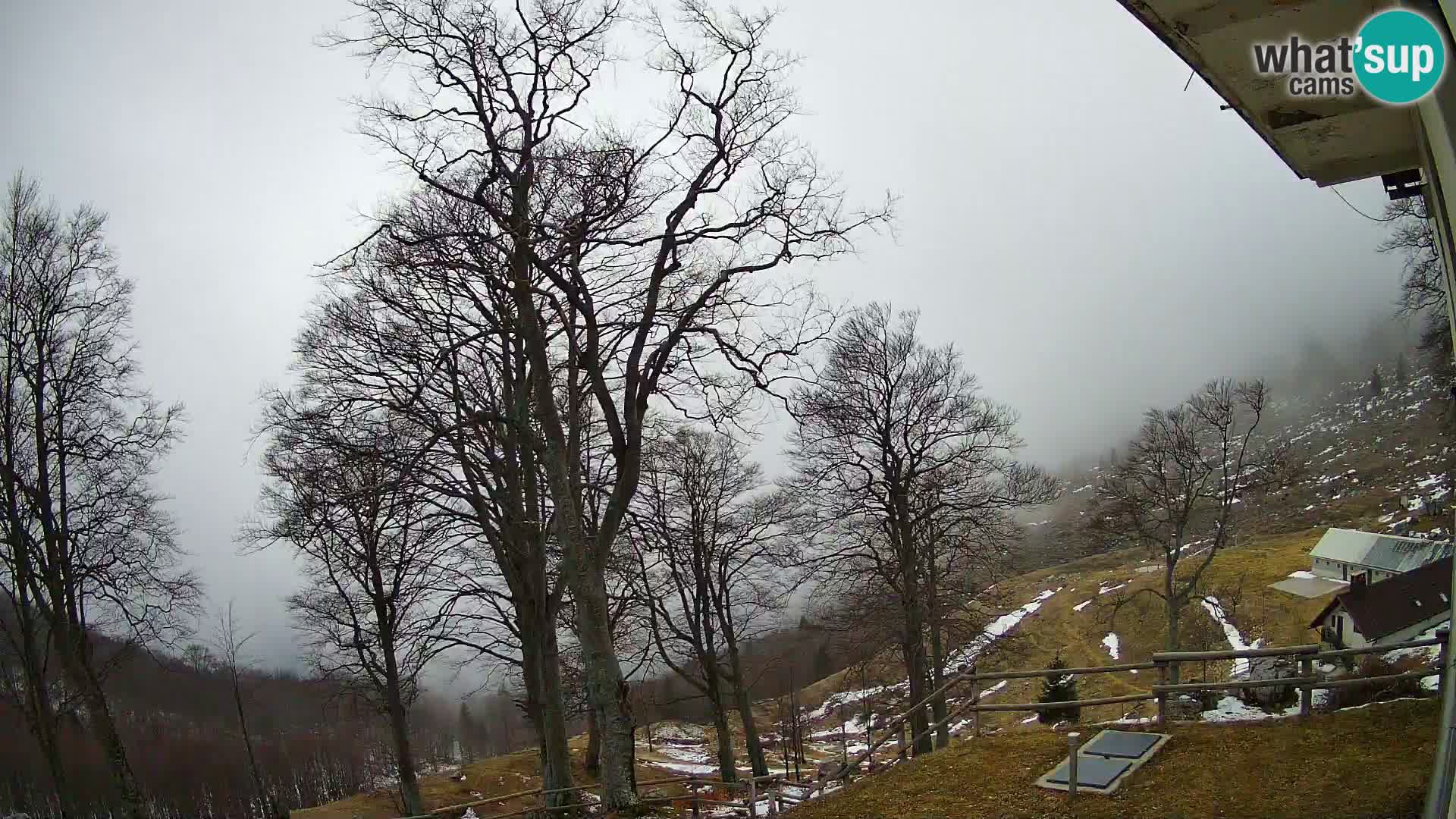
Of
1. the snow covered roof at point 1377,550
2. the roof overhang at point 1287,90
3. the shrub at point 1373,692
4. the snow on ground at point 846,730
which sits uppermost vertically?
the roof overhang at point 1287,90

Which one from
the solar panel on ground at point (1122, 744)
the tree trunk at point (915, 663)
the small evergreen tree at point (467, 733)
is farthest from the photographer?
the small evergreen tree at point (467, 733)

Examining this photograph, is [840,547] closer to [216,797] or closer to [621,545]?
[621,545]

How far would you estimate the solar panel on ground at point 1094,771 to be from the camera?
28.6 feet

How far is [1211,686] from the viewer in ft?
31.8

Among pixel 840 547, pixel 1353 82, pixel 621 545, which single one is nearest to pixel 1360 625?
pixel 840 547

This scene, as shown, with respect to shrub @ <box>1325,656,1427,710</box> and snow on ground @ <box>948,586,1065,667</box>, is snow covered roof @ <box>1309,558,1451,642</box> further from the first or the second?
shrub @ <box>1325,656,1427,710</box>

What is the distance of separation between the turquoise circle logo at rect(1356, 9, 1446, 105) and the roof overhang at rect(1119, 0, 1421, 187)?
Result: 0.10 metres

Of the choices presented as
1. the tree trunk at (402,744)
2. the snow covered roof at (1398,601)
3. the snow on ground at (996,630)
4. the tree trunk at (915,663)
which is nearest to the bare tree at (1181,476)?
the snow on ground at (996,630)

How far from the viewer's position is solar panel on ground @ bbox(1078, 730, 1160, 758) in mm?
9453

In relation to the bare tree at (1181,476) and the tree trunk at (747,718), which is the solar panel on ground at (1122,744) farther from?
the bare tree at (1181,476)

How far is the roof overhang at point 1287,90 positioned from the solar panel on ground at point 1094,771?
6.79 m

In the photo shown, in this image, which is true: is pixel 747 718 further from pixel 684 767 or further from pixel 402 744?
pixel 684 767

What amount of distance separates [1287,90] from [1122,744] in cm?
817

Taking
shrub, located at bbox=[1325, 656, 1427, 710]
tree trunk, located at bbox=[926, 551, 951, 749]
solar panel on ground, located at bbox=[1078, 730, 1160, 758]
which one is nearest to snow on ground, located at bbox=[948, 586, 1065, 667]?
tree trunk, located at bbox=[926, 551, 951, 749]
